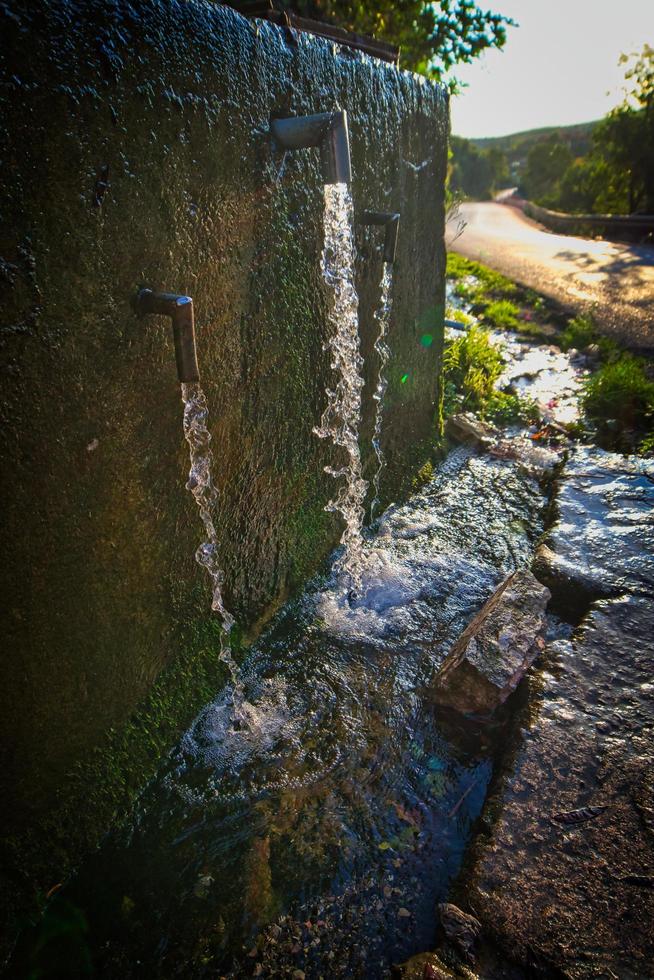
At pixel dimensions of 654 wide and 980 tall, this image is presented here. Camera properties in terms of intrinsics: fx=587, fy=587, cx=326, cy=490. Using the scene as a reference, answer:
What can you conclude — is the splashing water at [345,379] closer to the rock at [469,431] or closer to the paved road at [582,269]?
the rock at [469,431]

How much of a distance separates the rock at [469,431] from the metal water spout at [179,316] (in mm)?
3539

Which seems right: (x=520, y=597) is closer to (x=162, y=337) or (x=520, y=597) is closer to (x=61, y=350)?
(x=162, y=337)

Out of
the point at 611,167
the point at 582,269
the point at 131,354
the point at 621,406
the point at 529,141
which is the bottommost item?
the point at 621,406

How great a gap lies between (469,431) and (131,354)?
3.66m

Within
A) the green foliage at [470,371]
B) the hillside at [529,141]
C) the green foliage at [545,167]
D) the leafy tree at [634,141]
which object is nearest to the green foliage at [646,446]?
the green foliage at [470,371]

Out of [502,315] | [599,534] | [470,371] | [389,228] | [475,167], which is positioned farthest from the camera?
[475,167]

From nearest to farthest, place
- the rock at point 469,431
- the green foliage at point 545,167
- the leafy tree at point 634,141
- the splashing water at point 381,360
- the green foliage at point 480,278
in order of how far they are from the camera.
→ the splashing water at point 381,360, the rock at point 469,431, the green foliage at point 480,278, the leafy tree at point 634,141, the green foliage at point 545,167

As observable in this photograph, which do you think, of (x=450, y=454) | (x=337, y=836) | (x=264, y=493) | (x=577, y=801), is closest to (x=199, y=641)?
(x=264, y=493)

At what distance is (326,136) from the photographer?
2.17 meters

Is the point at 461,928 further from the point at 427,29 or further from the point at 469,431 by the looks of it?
the point at 427,29

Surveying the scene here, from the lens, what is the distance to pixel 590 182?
61.2 feet

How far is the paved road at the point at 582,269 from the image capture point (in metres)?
7.36

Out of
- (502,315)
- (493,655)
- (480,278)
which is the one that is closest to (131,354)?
→ (493,655)

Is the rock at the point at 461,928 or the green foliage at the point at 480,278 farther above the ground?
the green foliage at the point at 480,278
